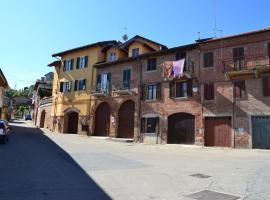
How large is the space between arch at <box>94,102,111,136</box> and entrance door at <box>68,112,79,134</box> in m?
4.34

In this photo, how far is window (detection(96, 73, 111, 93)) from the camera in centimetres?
3397

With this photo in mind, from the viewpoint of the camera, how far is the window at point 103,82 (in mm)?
33969

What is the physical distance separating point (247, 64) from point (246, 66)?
0.19 metres

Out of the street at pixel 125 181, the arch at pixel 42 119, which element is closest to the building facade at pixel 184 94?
the street at pixel 125 181

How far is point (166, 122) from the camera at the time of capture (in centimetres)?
2798

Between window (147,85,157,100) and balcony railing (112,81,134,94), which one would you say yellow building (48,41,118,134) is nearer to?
balcony railing (112,81,134,94)

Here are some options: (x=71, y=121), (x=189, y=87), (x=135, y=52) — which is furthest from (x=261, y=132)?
(x=71, y=121)

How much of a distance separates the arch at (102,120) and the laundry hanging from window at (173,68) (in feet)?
30.9

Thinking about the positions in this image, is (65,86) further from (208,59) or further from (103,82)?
(208,59)

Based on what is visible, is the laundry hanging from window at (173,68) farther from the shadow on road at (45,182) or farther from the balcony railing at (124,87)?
the shadow on road at (45,182)

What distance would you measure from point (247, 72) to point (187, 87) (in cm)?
572

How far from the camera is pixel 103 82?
114 ft

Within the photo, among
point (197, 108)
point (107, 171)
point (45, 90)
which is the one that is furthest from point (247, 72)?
point (45, 90)

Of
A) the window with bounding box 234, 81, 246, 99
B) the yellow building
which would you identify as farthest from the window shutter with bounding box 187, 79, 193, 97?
the yellow building
